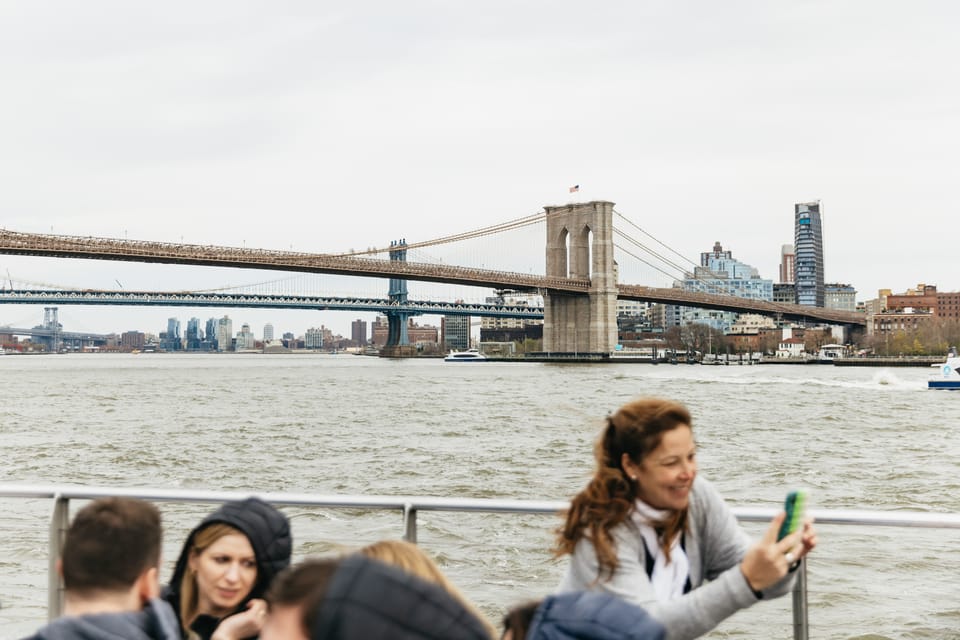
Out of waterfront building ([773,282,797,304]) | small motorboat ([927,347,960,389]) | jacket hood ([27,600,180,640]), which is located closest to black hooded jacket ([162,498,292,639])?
jacket hood ([27,600,180,640])

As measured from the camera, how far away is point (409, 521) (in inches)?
103

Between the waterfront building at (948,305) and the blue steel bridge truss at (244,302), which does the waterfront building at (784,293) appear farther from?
the blue steel bridge truss at (244,302)

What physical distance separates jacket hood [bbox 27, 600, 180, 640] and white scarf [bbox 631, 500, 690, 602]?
0.86 meters

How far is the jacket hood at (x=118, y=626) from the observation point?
1480 mm

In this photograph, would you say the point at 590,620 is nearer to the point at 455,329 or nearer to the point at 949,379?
the point at 949,379

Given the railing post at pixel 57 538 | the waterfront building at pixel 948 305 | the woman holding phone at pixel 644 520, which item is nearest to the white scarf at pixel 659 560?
the woman holding phone at pixel 644 520

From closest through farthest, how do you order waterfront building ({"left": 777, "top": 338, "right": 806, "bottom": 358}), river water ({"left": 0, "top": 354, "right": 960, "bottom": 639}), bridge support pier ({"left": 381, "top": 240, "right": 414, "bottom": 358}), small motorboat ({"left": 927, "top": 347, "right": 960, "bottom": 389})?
1. river water ({"left": 0, "top": 354, "right": 960, "bottom": 639})
2. small motorboat ({"left": 927, "top": 347, "right": 960, "bottom": 389})
3. bridge support pier ({"left": 381, "top": 240, "right": 414, "bottom": 358})
4. waterfront building ({"left": 777, "top": 338, "right": 806, "bottom": 358})

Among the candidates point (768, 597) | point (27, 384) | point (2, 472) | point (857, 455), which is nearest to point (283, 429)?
point (2, 472)

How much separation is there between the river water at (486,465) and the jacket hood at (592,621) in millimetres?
491

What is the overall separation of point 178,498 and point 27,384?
36090mm

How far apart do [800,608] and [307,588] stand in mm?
1982

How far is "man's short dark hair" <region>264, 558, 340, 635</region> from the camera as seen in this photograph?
897 millimetres

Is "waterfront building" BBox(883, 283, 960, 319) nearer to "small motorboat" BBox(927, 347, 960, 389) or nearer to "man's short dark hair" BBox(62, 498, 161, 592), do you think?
"small motorboat" BBox(927, 347, 960, 389)

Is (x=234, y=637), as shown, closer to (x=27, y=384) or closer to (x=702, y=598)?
(x=702, y=598)
